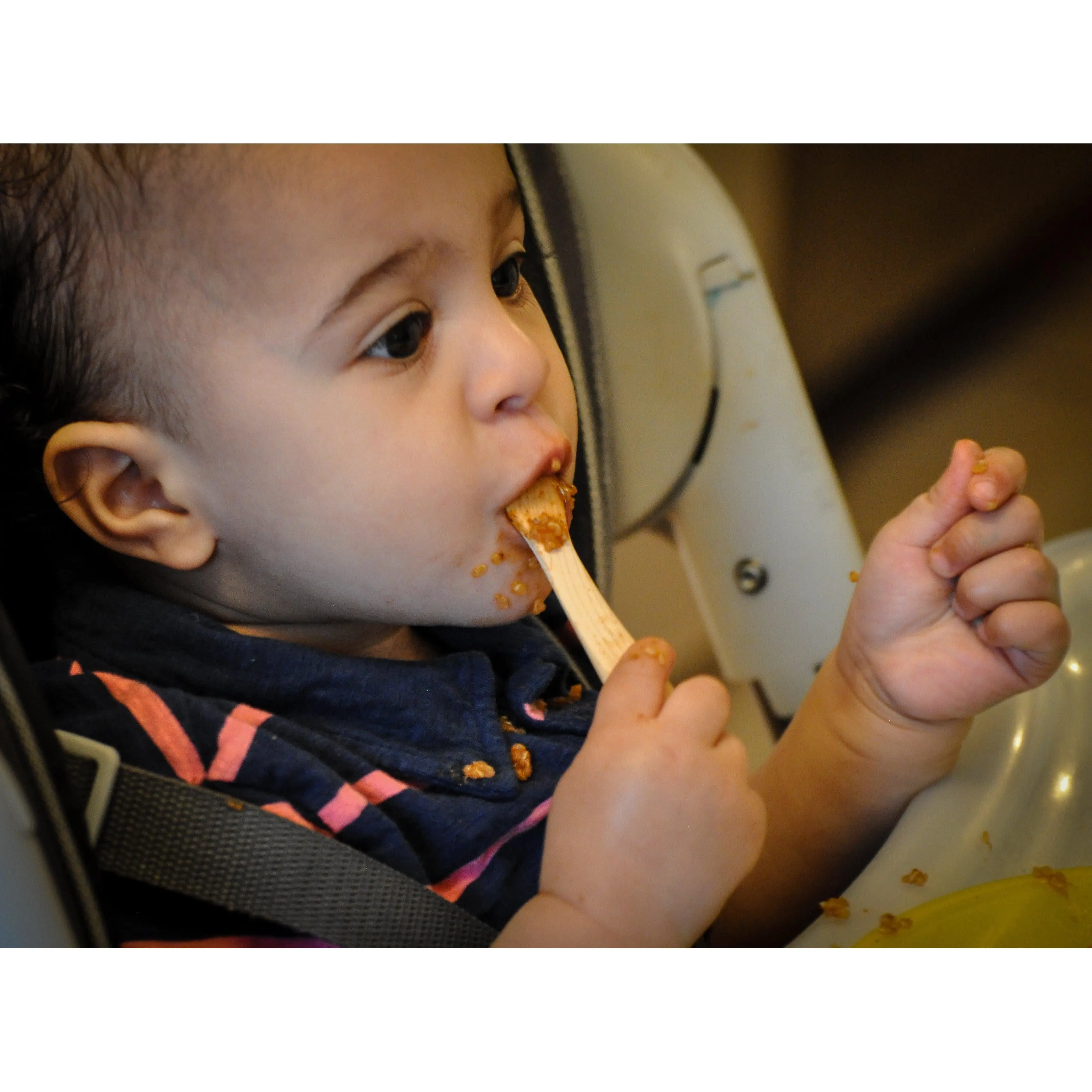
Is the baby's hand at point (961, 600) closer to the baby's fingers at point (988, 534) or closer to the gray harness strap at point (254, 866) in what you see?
the baby's fingers at point (988, 534)

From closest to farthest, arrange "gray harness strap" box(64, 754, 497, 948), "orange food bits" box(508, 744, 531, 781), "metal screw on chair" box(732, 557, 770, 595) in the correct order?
"gray harness strap" box(64, 754, 497, 948) → "orange food bits" box(508, 744, 531, 781) → "metal screw on chair" box(732, 557, 770, 595)

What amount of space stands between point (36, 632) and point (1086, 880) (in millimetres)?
440

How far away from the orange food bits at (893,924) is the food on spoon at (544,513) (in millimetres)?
194

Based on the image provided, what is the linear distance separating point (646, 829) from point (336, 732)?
0.14m

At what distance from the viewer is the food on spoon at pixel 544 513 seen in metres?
0.43

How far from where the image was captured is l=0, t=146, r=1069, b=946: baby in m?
0.37

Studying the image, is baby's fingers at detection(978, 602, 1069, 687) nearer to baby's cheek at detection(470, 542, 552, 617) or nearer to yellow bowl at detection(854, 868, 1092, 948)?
yellow bowl at detection(854, 868, 1092, 948)

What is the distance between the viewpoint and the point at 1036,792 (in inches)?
18.0

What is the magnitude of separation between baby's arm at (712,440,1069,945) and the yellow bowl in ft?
0.23

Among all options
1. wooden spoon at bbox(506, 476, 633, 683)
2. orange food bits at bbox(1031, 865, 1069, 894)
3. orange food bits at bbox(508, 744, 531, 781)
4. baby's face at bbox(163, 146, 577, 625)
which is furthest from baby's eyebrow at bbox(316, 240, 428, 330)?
orange food bits at bbox(1031, 865, 1069, 894)

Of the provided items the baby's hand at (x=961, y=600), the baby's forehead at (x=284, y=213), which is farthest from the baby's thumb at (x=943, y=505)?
the baby's forehead at (x=284, y=213)
